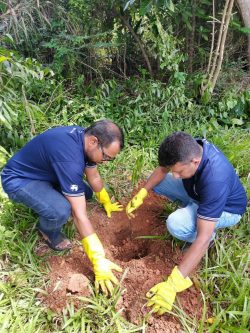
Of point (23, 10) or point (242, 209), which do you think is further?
point (23, 10)

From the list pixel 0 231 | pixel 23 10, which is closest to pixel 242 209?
pixel 0 231

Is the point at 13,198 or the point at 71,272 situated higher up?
the point at 13,198

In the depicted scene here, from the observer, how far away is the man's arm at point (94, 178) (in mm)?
2380

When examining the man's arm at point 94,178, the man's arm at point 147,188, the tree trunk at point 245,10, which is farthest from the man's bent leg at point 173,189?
the tree trunk at point 245,10

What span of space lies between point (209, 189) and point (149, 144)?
156 centimetres

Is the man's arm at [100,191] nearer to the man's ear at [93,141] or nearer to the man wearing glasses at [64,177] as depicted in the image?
the man wearing glasses at [64,177]

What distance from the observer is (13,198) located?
2.19m

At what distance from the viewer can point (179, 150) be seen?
174 centimetres

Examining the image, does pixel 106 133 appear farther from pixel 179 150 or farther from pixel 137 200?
pixel 137 200

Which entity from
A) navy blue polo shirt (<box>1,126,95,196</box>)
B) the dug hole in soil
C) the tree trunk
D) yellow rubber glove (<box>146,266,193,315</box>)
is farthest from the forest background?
yellow rubber glove (<box>146,266,193,315</box>)

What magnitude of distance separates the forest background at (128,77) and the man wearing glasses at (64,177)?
0.37 metres

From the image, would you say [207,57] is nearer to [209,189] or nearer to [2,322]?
[209,189]

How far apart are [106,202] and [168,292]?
966 millimetres

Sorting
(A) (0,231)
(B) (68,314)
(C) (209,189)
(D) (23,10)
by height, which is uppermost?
(D) (23,10)
